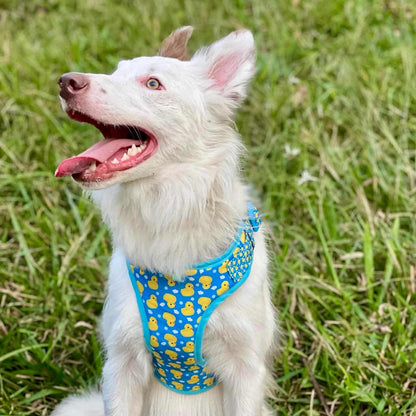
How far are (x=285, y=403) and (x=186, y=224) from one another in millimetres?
1243

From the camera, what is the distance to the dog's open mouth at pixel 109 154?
2.14 meters

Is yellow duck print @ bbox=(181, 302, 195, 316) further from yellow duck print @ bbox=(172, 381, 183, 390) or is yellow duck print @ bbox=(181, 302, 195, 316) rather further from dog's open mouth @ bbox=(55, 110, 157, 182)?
dog's open mouth @ bbox=(55, 110, 157, 182)

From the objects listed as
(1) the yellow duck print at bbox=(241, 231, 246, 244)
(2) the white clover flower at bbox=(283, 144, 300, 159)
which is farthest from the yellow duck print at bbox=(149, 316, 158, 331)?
(2) the white clover flower at bbox=(283, 144, 300, 159)

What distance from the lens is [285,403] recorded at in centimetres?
316

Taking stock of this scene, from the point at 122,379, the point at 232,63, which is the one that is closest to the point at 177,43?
the point at 232,63

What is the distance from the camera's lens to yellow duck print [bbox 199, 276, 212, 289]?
241 cm

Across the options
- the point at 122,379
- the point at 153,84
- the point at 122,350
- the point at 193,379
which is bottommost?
the point at 193,379

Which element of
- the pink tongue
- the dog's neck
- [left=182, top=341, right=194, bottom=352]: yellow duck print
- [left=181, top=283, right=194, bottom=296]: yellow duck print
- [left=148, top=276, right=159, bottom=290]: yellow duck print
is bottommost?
[left=182, top=341, right=194, bottom=352]: yellow duck print

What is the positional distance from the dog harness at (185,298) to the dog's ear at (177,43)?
0.80 meters

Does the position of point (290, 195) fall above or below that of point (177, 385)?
below

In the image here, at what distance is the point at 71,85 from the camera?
6.93ft

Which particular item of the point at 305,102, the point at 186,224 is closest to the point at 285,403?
the point at 186,224

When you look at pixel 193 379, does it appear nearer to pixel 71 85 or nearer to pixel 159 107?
pixel 159 107

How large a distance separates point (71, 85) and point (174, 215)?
0.60 metres
